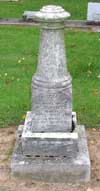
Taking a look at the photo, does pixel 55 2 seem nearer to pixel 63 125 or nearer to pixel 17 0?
pixel 17 0

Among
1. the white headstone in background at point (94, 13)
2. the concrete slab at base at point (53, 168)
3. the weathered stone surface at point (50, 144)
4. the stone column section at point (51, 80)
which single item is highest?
the stone column section at point (51, 80)

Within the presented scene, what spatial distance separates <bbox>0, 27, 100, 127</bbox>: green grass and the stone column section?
1.56 m

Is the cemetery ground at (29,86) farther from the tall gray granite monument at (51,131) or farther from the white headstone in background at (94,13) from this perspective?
the white headstone in background at (94,13)

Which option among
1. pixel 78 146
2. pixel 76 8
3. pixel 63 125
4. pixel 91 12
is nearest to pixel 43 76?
pixel 63 125

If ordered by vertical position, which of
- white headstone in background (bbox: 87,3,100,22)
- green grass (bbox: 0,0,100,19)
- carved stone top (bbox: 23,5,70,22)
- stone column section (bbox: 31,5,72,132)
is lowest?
green grass (bbox: 0,0,100,19)

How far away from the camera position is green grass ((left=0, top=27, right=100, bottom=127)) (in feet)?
26.8

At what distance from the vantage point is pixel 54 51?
5891mm

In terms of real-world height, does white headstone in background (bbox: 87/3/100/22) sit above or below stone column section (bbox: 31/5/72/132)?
below

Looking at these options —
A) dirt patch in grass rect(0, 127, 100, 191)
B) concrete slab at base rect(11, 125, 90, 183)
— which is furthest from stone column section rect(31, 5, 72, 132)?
dirt patch in grass rect(0, 127, 100, 191)

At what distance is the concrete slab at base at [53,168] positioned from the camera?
5992 mm

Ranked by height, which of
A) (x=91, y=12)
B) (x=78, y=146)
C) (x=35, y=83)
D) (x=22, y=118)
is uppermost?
(x=35, y=83)

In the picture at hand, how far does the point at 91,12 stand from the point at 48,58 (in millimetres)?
9546

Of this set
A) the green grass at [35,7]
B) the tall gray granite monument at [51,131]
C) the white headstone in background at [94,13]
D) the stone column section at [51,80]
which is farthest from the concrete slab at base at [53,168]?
the green grass at [35,7]

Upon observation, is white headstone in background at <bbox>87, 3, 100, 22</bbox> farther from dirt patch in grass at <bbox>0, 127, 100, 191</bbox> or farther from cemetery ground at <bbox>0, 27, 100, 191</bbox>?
dirt patch in grass at <bbox>0, 127, 100, 191</bbox>
